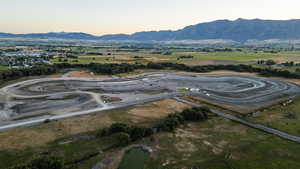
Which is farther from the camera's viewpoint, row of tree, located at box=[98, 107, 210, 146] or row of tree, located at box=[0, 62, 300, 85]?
row of tree, located at box=[0, 62, 300, 85]

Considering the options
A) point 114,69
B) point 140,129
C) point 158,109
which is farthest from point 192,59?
point 140,129

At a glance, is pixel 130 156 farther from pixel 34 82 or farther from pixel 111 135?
pixel 34 82

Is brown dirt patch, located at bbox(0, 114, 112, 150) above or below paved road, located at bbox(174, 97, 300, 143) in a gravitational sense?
above

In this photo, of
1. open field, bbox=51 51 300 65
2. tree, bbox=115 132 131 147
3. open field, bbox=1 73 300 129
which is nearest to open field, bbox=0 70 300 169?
open field, bbox=1 73 300 129

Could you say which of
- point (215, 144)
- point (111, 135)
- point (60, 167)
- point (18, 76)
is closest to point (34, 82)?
point (18, 76)

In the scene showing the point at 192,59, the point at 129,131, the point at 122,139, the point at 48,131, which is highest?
the point at 192,59

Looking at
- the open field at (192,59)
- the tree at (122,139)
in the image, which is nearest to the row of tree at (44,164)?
the tree at (122,139)

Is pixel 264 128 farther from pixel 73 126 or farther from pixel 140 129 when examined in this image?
pixel 73 126

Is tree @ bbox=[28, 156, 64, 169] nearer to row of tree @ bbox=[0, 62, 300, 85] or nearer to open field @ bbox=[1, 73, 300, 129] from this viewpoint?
open field @ bbox=[1, 73, 300, 129]

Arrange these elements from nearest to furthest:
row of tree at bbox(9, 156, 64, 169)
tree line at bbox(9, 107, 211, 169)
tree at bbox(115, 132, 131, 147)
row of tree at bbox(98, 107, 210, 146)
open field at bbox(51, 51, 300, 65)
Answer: row of tree at bbox(9, 156, 64, 169) < tree line at bbox(9, 107, 211, 169) < tree at bbox(115, 132, 131, 147) < row of tree at bbox(98, 107, 210, 146) < open field at bbox(51, 51, 300, 65)

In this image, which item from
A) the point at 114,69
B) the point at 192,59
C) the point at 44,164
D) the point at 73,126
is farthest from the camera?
the point at 192,59

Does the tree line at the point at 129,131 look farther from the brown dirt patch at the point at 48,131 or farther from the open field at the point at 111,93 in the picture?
the open field at the point at 111,93
